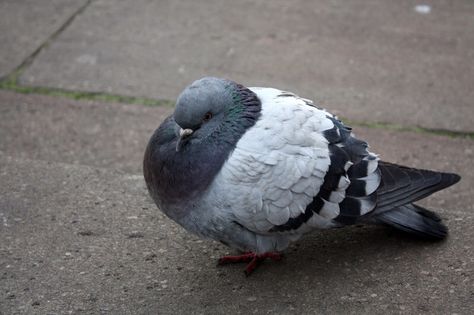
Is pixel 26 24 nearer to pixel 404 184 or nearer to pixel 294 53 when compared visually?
pixel 294 53

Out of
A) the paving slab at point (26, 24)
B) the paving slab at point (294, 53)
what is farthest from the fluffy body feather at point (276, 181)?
the paving slab at point (26, 24)

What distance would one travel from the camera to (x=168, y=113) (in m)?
5.26

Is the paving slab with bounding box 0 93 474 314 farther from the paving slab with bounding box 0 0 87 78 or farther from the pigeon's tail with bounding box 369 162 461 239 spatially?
the paving slab with bounding box 0 0 87 78

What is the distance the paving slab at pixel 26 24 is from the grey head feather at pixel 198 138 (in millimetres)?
2847

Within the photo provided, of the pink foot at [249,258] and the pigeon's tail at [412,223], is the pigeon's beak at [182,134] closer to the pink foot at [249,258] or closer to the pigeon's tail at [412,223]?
the pink foot at [249,258]

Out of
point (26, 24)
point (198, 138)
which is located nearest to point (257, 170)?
point (198, 138)

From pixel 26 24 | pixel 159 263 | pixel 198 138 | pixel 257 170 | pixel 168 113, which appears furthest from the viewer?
pixel 26 24

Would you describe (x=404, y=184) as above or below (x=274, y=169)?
below

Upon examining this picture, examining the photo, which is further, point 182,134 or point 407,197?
point 407,197

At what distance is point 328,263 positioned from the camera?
348 centimetres

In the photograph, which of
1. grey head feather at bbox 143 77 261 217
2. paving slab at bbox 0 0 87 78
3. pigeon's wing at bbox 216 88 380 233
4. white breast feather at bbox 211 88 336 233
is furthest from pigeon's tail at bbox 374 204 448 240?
paving slab at bbox 0 0 87 78

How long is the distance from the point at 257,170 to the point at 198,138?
33 cm

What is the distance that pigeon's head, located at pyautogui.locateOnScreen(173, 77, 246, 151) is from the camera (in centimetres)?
312

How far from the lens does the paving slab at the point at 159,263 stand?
3.19 metres
